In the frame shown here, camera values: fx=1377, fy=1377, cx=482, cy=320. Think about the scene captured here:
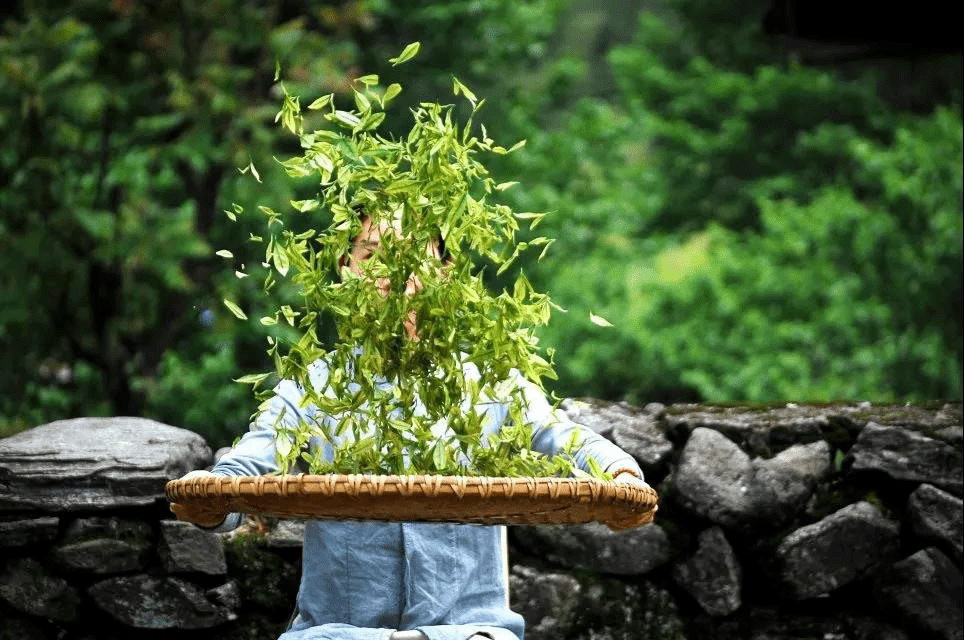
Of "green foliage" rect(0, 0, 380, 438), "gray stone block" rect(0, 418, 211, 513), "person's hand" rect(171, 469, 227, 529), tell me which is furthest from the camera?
"green foliage" rect(0, 0, 380, 438)

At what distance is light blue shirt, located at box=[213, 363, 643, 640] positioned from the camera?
2.20m

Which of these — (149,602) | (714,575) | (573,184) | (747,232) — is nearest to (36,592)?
(149,602)

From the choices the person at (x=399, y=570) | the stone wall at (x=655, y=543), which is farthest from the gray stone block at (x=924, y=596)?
the person at (x=399, y=570)

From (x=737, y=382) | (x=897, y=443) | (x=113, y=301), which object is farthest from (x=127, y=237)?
(x=737, y=382)

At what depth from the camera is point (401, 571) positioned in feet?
7.41

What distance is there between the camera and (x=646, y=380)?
44.4 feet

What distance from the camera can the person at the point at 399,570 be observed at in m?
2.18

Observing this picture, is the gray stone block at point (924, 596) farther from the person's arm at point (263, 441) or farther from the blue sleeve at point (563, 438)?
the person's arm at point (263, 441)

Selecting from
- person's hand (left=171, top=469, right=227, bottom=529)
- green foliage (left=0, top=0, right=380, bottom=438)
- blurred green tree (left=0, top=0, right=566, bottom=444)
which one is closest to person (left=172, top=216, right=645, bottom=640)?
person's hand (left=171, top=469, right=227, bottom=529)

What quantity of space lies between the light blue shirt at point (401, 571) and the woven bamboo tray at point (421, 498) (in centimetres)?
31

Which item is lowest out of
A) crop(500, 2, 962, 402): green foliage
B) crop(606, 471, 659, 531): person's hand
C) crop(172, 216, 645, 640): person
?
crop(500, 2, 962, 402): green foliage

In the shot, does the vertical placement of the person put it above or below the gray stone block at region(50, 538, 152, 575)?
above

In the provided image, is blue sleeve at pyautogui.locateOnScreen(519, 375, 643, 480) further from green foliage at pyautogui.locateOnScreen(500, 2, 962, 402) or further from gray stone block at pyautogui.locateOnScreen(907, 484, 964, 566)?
green foliage at pyautogui.locateOnScreen(500, 2, 962, 402)

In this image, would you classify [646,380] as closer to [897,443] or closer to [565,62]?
[565,62]
